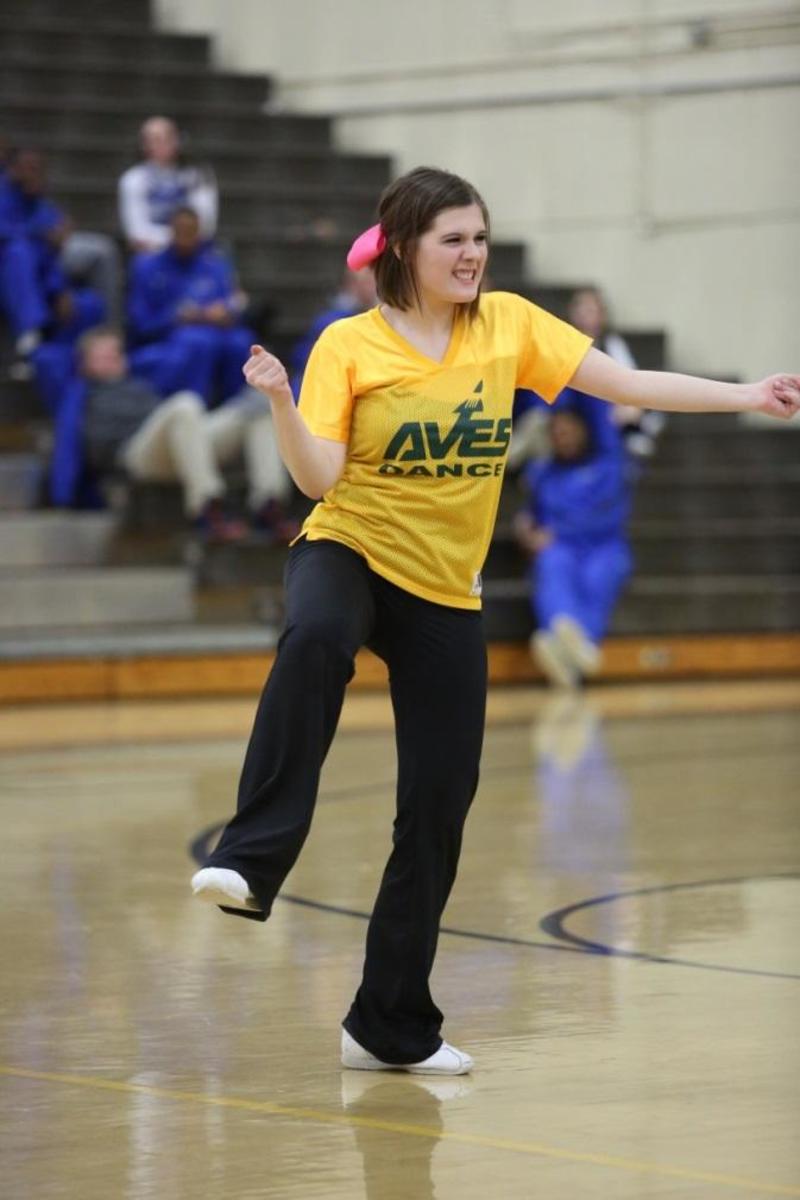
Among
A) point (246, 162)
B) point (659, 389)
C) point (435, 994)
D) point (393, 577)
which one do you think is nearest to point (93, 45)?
point (246, 162)

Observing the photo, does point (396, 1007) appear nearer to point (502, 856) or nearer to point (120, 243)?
point (502, 856)

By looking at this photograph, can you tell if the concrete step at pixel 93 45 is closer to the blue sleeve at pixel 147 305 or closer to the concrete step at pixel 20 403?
the blue sleeve at pixel 147 305

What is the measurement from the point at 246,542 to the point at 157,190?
7.84ft

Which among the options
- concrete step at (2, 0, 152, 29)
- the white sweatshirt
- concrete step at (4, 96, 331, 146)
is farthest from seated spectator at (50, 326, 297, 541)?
concrete step at (2, 0, 152, 29)

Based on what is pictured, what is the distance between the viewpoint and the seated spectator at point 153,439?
515 inches

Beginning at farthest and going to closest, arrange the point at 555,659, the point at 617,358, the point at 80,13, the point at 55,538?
the point at 80,13
the point at 617,358
the point at 555,659
the point at 55,538

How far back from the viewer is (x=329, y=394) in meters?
4.23

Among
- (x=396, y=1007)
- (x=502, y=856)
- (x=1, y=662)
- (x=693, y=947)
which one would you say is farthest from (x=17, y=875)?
(x=1, y=662)

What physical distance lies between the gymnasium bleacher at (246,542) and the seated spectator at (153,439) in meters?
0.17

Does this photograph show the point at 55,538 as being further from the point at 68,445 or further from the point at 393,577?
the point at 393,577

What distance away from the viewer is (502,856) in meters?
7.07

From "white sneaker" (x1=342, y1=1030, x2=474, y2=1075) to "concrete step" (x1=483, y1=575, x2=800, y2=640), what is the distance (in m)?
9.66

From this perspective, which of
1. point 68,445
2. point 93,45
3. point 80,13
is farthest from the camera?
point 80,13

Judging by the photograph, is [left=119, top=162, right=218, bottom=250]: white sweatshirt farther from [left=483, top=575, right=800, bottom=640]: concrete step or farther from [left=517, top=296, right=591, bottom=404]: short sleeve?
[left=517, top=296, right=591, bottom=404]: short sleeve
